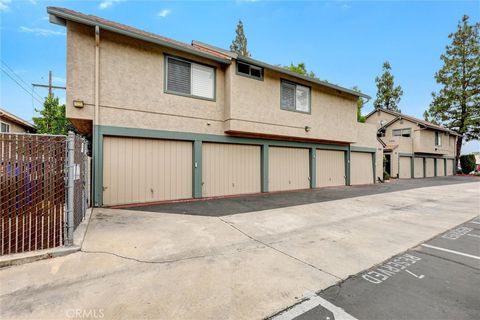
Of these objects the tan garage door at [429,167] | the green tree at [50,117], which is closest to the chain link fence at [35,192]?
the green tree at [50,117]

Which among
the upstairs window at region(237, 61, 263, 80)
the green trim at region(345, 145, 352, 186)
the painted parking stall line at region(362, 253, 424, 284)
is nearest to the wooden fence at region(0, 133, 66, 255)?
the painted parking stall line at region(362, 253, 424, 284)

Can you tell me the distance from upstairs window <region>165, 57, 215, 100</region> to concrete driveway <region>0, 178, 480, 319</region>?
15.8 feet

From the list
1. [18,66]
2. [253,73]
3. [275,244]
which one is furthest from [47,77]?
[275,244]

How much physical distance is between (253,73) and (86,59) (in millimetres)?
6096

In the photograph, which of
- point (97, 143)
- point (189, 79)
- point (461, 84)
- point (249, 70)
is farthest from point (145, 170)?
point (461, 84)

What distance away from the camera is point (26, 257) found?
306 cm

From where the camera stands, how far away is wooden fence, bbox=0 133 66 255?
126 inches

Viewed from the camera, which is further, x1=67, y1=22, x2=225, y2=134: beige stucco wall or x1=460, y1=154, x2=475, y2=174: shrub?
x1=460, y1=154, x2=475, y2=174: shrub

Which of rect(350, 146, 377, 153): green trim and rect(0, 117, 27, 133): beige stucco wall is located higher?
rect(0, 117, 27, 133): beige stucco wall

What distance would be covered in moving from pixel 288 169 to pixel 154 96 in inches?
283

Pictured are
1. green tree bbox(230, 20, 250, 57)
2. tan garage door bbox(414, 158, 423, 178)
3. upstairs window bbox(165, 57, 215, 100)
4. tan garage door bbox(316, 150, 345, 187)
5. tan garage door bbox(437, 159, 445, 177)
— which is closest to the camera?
upstairs window bbox(165, 57, 215, 100)

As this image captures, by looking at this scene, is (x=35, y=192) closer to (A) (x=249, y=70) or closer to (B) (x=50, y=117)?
(A) (x=249, y=70)

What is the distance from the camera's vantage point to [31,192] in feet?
11.0

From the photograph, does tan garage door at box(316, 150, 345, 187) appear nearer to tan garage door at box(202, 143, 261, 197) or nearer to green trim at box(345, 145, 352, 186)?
green trim at box(345, 145, 352, 186)
